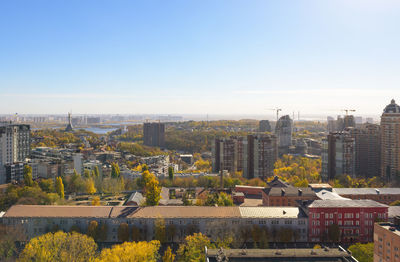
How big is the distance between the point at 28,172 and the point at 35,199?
12.9ft

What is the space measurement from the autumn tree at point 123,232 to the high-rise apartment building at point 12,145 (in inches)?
455

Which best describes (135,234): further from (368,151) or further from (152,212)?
(368,151)

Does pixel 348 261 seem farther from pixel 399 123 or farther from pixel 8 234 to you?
pixel 399 123

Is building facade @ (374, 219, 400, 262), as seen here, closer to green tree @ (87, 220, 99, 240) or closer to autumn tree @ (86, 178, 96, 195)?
green tree @ (87, 220, 99, 240)

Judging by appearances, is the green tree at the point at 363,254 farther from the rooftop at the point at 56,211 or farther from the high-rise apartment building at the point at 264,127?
the high-rise apartment building at the point at 264,127

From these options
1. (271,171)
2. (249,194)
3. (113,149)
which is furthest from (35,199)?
(113,149)

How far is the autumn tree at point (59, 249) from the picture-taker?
8406 mm

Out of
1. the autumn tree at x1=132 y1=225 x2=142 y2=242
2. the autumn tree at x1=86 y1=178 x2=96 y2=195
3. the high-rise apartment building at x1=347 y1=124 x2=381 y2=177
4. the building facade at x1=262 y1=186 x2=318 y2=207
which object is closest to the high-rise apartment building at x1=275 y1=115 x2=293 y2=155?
the high-rise apartment building at x1=347 y1=124 x2=381 y2=177

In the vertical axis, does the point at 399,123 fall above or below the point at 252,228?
above

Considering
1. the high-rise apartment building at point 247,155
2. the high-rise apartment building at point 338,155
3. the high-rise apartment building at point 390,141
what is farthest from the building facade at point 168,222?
the high-rise apartment building at point 390,141

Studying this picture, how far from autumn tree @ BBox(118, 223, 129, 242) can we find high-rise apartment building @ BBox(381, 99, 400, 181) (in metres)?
16.2

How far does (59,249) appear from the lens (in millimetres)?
8953

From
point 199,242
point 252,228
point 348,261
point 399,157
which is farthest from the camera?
point 399,157

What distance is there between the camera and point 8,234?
412 inches
